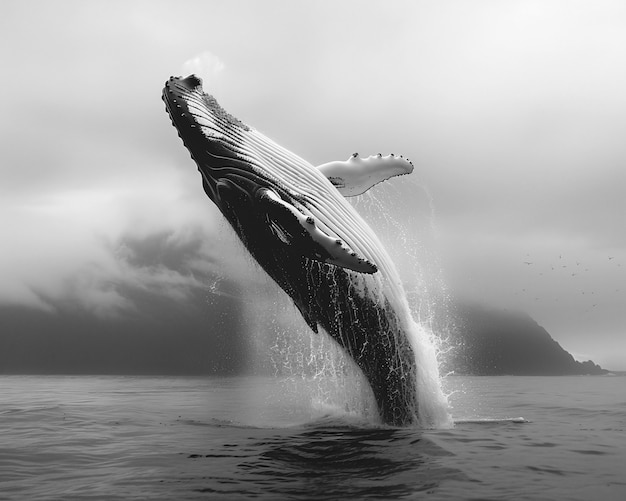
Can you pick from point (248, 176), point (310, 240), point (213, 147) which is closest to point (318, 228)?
point (310, 240)

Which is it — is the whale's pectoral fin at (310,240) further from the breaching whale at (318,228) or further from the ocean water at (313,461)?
the ocean water at (313,461)

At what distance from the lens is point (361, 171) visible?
373 inches

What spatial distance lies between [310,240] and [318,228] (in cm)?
63

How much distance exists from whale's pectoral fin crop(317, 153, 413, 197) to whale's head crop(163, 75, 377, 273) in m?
1.02

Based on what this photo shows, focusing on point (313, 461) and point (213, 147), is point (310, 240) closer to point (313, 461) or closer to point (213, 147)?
point (213, 147)

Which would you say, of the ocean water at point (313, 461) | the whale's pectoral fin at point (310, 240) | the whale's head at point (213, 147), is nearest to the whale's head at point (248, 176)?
the whale's head at point (213, 147)

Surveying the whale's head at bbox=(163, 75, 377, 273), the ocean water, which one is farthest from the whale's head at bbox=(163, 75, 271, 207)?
the ocean water

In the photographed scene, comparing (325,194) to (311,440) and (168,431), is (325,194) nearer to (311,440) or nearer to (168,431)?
(311,440)

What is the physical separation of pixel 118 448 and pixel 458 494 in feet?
14.5

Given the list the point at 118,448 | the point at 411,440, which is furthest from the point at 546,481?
the point at 118,448

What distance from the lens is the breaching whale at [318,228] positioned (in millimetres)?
7605

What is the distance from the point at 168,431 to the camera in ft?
30.3

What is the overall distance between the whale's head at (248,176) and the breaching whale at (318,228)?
1 centimetres

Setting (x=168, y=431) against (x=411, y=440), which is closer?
(x=411, y=440)
